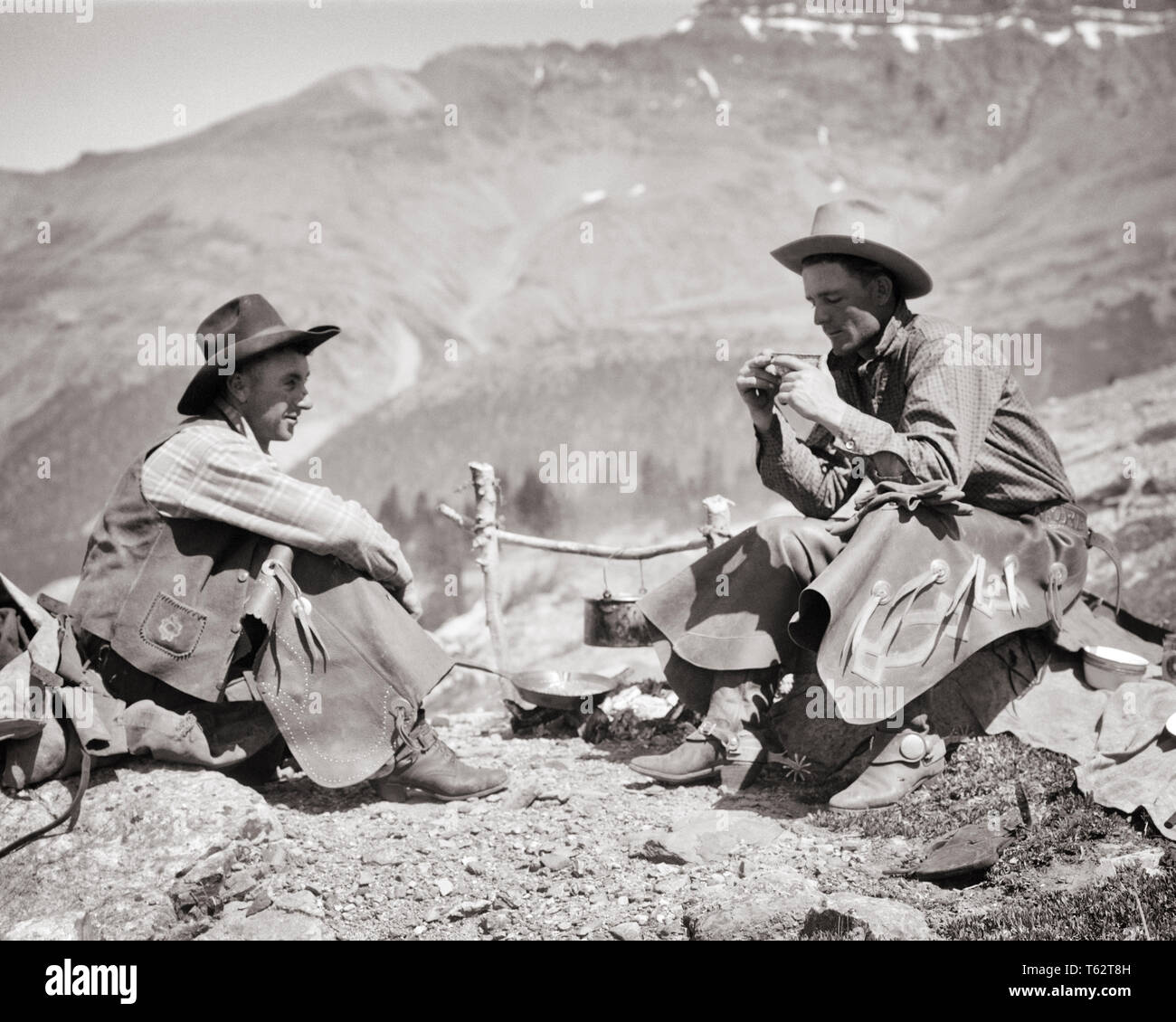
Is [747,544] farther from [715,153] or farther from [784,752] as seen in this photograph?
[715,153]

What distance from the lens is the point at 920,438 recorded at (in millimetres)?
3771

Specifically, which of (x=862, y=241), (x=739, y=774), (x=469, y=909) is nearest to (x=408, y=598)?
(x=469, y=909)

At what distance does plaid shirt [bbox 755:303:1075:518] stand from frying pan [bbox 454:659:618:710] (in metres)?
1.27

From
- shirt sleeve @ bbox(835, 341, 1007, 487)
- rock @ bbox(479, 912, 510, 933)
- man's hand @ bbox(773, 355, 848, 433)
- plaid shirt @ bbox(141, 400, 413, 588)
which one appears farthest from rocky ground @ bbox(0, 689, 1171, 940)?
man's hand @ bbox(773, 355, 848, 433)

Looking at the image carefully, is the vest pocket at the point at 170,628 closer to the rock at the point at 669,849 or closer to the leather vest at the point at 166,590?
the leather vest at the point at 166,590

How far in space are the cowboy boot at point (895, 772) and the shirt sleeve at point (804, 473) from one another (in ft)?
3.05

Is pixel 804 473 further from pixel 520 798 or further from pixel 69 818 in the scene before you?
pixel 69 818

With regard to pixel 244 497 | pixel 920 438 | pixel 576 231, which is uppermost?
pixel 576 231

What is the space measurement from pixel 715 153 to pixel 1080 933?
59.5ft

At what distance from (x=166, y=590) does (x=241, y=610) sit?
0.75 ft

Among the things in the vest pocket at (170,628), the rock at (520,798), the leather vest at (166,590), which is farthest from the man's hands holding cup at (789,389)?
the vest pocket at (170,628)

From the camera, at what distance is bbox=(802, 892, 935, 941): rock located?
2908 mm

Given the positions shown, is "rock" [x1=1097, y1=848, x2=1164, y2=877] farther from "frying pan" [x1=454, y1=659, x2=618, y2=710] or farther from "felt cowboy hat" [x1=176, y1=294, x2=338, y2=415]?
"felt cowboy hat" [x1=176, y1=294, x2=338, y2=415]
